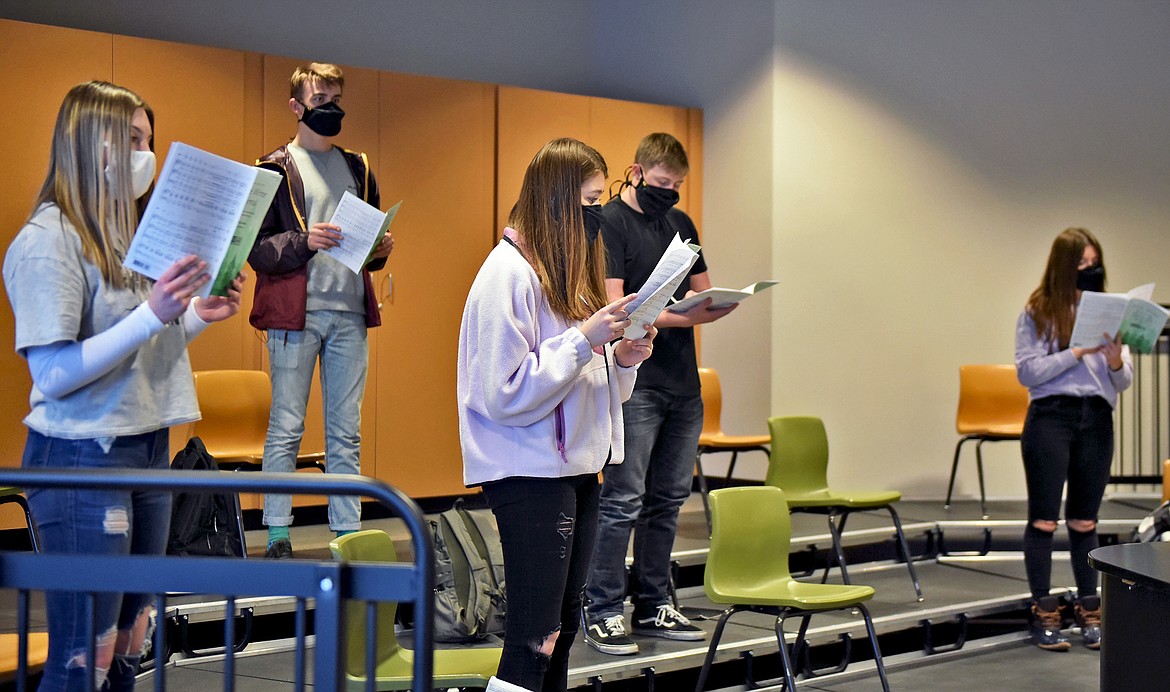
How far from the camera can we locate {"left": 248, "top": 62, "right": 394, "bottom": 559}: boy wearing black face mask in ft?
12.5

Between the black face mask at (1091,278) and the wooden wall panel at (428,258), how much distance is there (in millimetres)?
3042

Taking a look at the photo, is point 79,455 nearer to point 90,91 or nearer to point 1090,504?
point 90,91

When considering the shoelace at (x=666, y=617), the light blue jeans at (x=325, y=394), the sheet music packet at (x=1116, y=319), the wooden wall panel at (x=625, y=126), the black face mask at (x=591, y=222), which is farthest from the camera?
the wooden wall panel at (x=625, y=126)

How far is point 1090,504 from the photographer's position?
4.72 metres

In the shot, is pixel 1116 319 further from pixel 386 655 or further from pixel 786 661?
pixel 386 655

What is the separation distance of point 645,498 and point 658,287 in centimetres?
171

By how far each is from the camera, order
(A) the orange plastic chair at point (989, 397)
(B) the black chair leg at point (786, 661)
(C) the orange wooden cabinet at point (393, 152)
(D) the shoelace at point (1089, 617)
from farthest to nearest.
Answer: (A) the orange plastic chair at point (989, 397)
(C) the orange wooden cabinet at point (393, 152)
(D) the shoelace at point (1089, 617)
(B) the black chair leg at point (786, 661)

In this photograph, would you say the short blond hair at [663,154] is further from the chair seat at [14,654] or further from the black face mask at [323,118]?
the chair seat at [14,654]

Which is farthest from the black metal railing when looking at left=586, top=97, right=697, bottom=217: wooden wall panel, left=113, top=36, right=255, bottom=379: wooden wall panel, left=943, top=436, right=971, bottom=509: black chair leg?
left=943, top=436, right=971, bottom=509: black chair leg

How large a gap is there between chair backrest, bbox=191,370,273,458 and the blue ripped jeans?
2.71 metres

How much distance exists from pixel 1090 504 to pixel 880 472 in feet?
7.81

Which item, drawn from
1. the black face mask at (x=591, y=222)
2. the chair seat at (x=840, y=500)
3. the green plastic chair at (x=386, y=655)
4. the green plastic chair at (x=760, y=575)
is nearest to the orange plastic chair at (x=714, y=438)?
the chair seat at (x=840, y=500)

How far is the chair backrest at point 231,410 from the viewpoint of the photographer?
497 cm

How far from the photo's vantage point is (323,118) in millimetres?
3885
